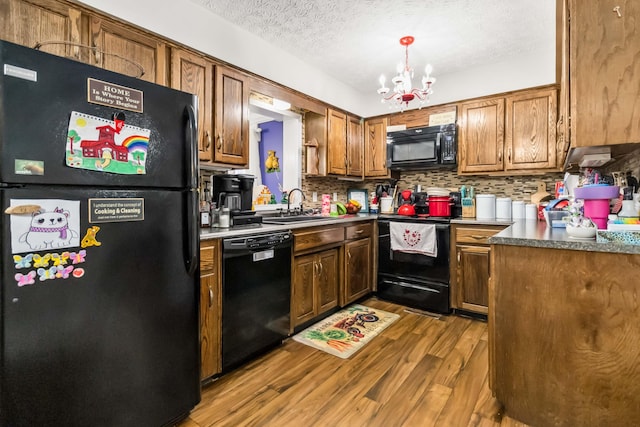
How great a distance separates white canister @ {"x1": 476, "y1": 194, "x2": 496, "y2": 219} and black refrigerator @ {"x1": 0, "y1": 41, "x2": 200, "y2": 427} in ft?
9.05

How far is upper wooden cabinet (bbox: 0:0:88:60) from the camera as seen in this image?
1453 millimetres

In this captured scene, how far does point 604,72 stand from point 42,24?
105 inches

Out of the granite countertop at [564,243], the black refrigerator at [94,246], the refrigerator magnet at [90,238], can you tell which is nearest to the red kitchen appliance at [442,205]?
the granite countertop at [564,243]

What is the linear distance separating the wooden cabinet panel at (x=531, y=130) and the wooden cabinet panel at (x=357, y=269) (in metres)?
1.69

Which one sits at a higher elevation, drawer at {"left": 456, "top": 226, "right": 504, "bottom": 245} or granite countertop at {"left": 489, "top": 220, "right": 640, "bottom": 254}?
granite countertop at {"left": 489, "top": 220, "right": 640, "bottom": 254}

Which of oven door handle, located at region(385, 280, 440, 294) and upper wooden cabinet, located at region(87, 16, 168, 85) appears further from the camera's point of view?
oven door handle, located at region(385, 280, 440, 294)

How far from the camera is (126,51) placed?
1.86 metres

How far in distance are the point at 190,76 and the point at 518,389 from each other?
275 cm

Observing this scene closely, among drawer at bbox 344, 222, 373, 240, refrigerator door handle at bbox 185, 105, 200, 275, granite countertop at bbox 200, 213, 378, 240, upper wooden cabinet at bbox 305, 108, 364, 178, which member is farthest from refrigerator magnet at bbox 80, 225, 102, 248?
upper wooden cabinet at bbox 305, 108, 364, 178

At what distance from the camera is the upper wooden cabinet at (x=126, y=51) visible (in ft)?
5.70

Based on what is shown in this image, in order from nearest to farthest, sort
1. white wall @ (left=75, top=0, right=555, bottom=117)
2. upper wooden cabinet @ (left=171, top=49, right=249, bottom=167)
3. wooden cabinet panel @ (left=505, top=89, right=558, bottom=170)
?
white wall @ (left=75, top=0, right=555, bottom=117) < upper wooden cabinet @ (left=171, top=49, right=249, bottom=167) < wooden cabinet panel @ (left=505, top=89, right=558, bottom=170)

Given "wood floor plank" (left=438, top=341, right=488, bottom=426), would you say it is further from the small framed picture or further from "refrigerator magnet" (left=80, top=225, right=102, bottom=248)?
the small framed picture

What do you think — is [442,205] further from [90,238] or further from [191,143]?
[90,238]

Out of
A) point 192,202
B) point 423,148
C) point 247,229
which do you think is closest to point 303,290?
point 247,229
